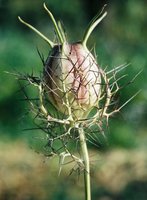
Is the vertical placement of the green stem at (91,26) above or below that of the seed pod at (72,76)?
above

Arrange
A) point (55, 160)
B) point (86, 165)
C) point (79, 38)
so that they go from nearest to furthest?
point (86, 165), point (55, 160), point (79, 38)

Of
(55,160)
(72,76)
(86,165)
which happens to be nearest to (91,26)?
(72,76)

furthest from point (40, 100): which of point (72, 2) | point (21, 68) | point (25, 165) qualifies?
point (72, 2)

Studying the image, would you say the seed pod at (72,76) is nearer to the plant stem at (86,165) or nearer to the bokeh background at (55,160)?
the plant stem at (86,165)

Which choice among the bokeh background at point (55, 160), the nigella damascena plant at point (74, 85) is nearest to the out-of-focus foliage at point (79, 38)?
the bokeh background at point (55, 160)

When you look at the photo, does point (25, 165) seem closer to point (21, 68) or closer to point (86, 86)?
point (21, 68)

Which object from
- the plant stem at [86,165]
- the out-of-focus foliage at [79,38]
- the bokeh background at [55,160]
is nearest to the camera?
the plant stem at [86,165]

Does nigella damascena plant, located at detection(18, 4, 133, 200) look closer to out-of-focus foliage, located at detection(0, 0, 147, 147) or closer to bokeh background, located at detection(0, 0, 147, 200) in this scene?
bokeh background, located at detection(0, 0, 147, 200)

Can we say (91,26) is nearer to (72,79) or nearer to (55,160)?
(72,79)

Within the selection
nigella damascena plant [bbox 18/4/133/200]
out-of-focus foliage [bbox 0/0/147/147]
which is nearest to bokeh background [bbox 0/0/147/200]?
out-of-focus foliage [bbox 0/0/147/147]
